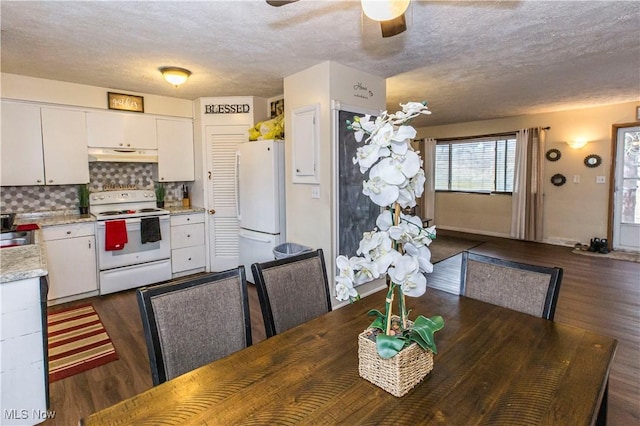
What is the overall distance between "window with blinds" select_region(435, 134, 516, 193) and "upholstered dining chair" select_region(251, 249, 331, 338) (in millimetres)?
6388

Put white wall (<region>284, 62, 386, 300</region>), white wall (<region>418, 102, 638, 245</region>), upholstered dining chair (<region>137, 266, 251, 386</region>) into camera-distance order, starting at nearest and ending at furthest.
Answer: upholstered dining chair (<region>137, 266, 251, 386</region>), white wall (<region>284, 62, 386, 300</region>), white wall (<region>418, 102, 638, 245</region>)

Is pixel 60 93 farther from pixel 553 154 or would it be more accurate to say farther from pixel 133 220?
pixel 553 154

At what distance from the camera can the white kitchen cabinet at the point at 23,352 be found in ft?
5.78

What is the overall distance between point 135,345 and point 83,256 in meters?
1.53

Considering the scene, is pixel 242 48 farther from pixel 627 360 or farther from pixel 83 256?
pixel 627 360

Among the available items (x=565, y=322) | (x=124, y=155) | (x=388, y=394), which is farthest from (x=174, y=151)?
(x=565, y=322)

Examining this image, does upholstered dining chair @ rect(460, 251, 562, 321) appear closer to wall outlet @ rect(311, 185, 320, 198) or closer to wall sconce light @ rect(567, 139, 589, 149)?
wall outlet @ rect(311, 185, 320, 198)

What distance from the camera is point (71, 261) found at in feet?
12.0

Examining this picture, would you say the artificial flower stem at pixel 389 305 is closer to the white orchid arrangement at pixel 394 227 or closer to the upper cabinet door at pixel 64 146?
the white orchid arrangement at pixel 394 227

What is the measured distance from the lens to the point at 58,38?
8.79ft

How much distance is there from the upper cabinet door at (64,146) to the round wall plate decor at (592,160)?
297 inches

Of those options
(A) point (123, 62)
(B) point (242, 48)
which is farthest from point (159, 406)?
(A) point (123, 62)

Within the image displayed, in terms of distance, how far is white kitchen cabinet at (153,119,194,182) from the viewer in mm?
4582

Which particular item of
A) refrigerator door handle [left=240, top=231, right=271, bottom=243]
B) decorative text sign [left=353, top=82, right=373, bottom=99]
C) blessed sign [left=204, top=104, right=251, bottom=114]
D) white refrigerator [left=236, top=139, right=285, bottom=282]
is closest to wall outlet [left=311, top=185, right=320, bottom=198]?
white refrigerator [left=236, top=139, right=285, bottom=282]
